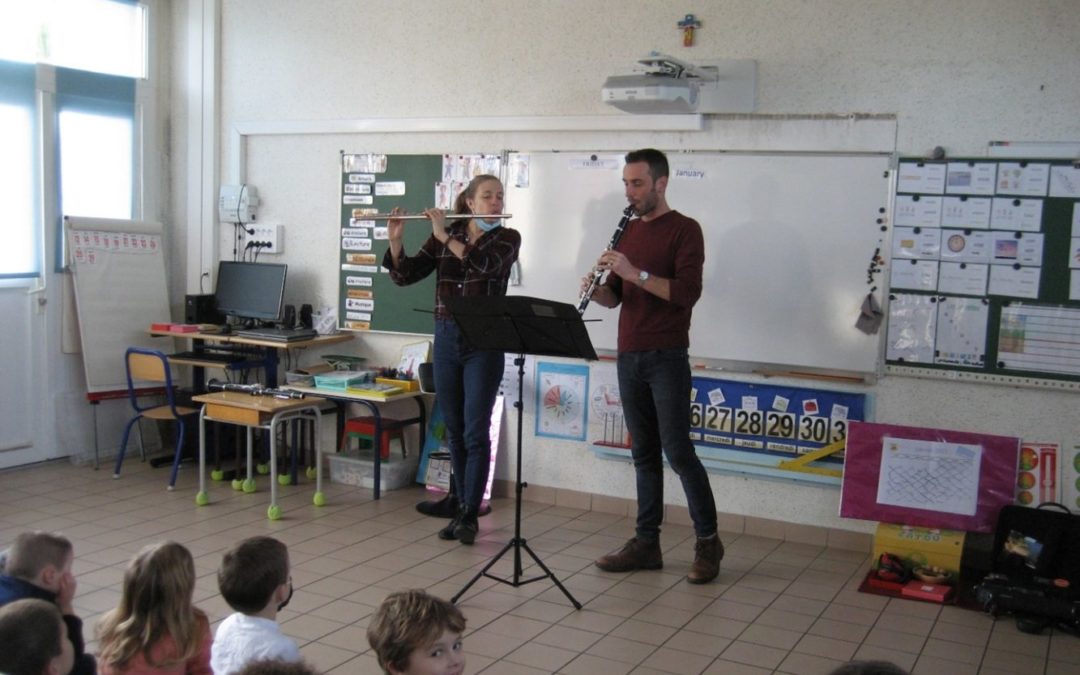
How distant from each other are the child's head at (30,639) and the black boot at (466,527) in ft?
9.81

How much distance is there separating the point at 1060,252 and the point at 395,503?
11.2 feet

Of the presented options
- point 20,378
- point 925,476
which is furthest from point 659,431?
point 20,378

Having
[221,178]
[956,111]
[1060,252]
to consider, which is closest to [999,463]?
[1060,252]

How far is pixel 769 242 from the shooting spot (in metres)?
4.95

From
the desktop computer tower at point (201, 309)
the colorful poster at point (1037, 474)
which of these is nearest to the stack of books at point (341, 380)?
the desktop computer tower at point (201, 309)

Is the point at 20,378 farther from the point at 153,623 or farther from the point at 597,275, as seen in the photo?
the point at 153,623

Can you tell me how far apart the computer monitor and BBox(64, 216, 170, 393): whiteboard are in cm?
45

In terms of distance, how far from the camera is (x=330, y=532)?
489cm

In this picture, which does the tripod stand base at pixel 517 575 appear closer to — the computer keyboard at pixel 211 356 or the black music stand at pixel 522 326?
the black music stand at pixel 522 326

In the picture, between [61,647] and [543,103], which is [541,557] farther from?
[61,647]

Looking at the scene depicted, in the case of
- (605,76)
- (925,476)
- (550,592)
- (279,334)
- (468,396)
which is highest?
(605,76)

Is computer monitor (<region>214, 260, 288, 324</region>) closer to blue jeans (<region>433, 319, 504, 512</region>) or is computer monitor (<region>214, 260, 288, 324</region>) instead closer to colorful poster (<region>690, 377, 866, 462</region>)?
blue jeans (<region>433, 319, 504, 512</region>)

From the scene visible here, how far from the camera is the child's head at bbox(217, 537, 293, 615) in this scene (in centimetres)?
229

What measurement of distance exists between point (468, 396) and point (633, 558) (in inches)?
40.8
